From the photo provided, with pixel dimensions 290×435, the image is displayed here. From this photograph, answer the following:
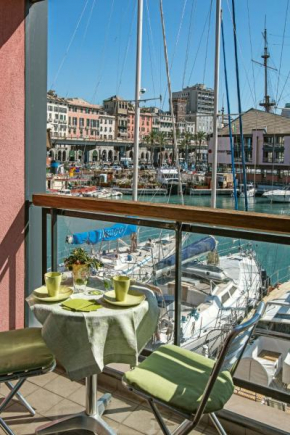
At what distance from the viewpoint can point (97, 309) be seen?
6.54 feet

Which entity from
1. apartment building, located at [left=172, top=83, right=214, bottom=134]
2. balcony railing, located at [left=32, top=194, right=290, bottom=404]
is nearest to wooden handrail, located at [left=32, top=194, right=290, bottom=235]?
balcony railing, located at [left=32, top=194, right=290, bottom=404]

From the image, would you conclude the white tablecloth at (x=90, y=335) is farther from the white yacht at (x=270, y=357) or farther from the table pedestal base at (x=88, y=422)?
the white yacht at (x=270, y=357)

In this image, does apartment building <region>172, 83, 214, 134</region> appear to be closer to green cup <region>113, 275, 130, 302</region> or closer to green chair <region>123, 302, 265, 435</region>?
green cup <region>113, 275, 130, 302</region>

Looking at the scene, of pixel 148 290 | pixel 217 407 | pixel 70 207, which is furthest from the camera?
pixel 70 207

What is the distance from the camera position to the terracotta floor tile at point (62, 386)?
264cm

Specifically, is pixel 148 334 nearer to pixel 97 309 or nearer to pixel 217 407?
pixel 97 309

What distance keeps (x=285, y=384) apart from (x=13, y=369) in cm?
491

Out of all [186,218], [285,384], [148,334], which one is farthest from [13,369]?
[285,384]

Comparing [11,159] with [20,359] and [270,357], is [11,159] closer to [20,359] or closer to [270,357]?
[20,359]

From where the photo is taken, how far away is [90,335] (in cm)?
192

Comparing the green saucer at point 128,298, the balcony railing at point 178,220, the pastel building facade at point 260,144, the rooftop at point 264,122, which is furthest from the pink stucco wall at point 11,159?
the rooftop at point 264,122

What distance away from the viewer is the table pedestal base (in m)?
2.20

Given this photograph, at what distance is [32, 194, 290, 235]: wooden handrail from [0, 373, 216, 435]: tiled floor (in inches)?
41.8

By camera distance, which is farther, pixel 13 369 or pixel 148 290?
pixel 148 290
